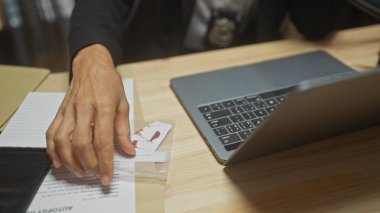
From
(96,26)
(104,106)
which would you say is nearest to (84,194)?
(104,106)

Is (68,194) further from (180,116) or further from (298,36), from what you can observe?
(298,36)

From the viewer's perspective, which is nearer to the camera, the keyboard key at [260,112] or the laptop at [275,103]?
the laptop at [275,103]

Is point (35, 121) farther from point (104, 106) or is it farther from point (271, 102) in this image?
point (271, 102)

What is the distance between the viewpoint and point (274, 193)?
1.76ft

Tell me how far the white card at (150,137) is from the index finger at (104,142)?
0.06m

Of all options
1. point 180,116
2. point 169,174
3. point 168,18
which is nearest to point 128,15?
point 168,18

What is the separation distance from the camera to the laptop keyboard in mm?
608

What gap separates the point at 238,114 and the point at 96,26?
0.32m

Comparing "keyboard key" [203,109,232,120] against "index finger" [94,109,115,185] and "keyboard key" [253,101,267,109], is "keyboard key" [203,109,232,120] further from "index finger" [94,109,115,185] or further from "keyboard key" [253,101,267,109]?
"index finger" [94,109,115,185]

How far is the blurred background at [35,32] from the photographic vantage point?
1.62 meters

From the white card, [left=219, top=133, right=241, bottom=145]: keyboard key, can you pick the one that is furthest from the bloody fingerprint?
[left=219, top=133, right=241, bottom=145]: keyboard key

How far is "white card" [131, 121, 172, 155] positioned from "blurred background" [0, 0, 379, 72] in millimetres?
1030

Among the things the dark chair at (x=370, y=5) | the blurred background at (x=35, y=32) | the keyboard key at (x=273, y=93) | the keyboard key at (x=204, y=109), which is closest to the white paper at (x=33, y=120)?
the keyboard key at (x=204, y=109)

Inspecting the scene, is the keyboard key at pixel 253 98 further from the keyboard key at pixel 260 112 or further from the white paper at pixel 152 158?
the white paper at pixel 152 158
